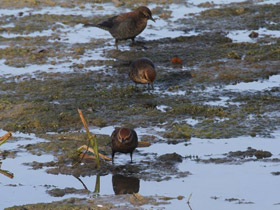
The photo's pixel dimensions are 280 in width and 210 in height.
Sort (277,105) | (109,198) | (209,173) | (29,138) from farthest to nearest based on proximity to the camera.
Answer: (277,105) < (29,138) < (209,173) < (109,198)

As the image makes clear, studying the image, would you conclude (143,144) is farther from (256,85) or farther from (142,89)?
(256,85)

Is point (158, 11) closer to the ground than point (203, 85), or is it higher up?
higher up

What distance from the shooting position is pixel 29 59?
499 inches

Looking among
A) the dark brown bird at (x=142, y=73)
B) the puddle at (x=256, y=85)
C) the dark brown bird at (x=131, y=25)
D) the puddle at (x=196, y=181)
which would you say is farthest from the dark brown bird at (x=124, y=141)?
the dark brown bird at (x=131, y=25)

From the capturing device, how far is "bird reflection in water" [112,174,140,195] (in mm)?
7082

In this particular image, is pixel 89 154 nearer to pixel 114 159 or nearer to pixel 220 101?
pixel 114 159

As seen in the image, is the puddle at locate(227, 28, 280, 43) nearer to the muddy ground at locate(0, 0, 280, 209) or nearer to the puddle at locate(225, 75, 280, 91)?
the muddy ground at locate(0, 0, 280, 209)

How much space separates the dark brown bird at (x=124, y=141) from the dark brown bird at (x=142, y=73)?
8.84 ft

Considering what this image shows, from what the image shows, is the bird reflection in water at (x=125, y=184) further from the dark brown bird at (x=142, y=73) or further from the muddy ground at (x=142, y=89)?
the dark brown bird at (x=142, y=73)

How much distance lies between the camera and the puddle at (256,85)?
10680 millimetres

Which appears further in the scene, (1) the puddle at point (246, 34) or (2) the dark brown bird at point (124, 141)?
(1) the puddle at point (246, 34)

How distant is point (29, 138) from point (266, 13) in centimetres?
831

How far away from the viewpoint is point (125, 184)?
730 centimetres

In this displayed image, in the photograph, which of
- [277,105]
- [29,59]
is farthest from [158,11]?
[277,105]
